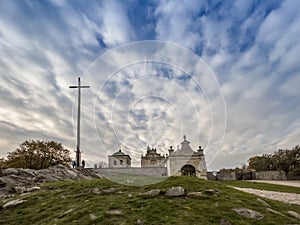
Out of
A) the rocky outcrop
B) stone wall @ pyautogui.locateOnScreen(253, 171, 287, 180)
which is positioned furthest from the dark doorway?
stone wall @ pyautogui.locateOnScreen(253, 171, 287, 180)

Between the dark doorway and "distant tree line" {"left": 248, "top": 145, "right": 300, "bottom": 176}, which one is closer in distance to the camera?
the dark doorway

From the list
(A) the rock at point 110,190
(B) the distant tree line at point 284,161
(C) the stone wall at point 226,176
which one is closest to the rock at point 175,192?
(A) the rock at point 110,190

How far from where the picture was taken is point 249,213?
26.9ft

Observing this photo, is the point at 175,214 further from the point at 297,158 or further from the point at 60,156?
the point at 297,158

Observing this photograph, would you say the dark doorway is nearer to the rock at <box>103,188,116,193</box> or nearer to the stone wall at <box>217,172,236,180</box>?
the stone wall at <box>217,172,236,180</box>

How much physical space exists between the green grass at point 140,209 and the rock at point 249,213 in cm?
22

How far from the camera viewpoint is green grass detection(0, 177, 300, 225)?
7.81 m

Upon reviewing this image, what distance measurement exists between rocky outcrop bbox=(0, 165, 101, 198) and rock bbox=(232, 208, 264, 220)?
14.2 metres

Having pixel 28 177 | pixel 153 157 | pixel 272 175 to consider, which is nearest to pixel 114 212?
pixel 153 157

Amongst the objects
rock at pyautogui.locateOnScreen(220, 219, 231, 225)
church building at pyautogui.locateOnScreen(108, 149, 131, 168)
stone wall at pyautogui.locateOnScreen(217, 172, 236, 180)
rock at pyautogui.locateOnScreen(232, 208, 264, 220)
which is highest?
church building at pyautogui.locateOnScreen(108, 149, 131, 168)

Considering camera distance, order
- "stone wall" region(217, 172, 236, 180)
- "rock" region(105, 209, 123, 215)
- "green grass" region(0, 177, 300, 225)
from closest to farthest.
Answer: "green grass" region(0, 177, 300, 225) < "rock" region(105, 209, 123, 215) < "stone wall" region(217, 172, 236, 180)

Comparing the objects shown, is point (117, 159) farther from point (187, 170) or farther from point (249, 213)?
point (187, 170)

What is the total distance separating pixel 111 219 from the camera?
316 inches

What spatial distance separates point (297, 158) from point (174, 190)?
43702 mm
